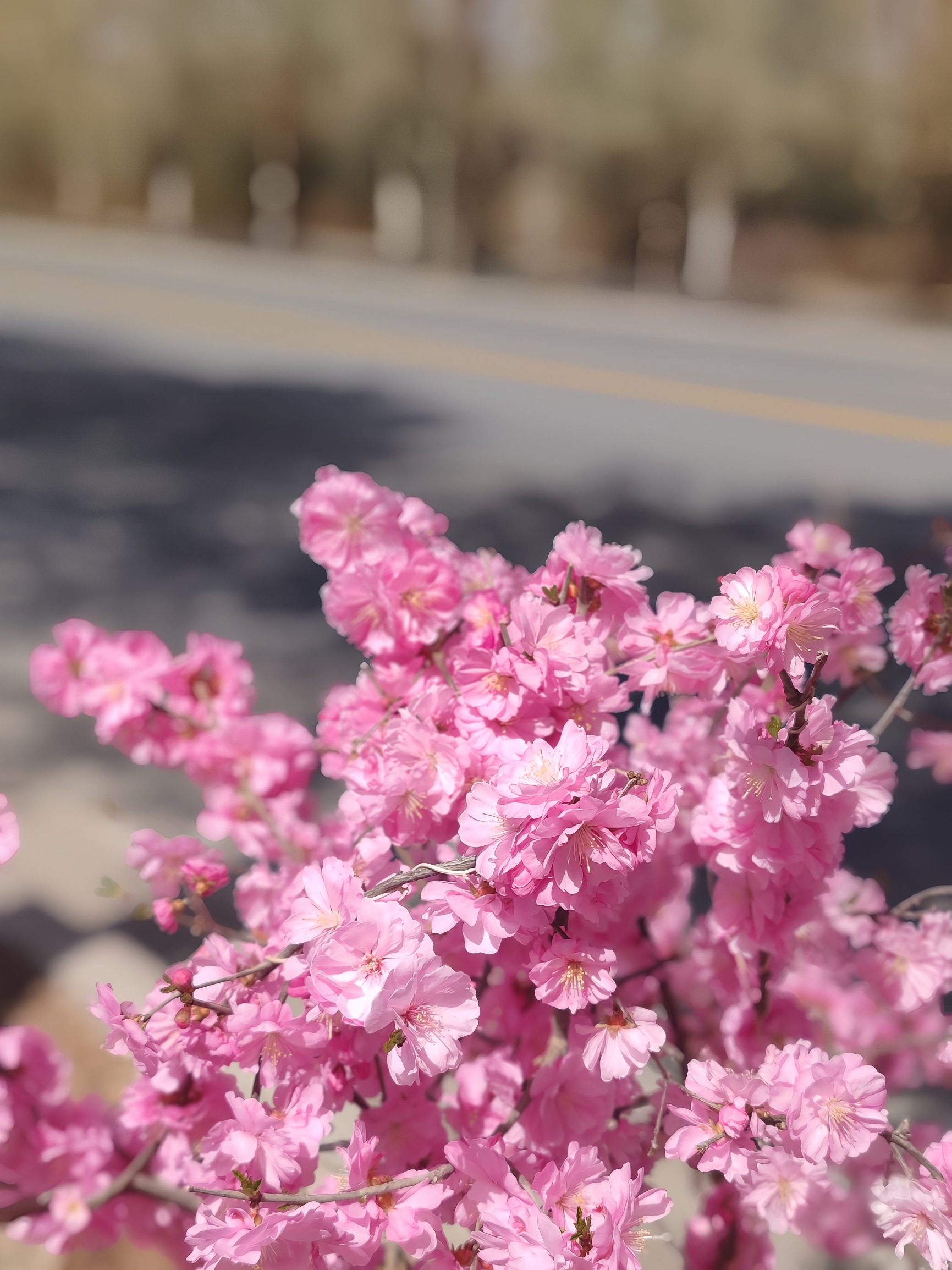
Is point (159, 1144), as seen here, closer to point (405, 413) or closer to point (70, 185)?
point (405, 413)

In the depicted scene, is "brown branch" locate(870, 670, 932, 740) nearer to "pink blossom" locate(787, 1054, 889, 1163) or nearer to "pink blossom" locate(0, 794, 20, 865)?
"pink blossom" locate(787, 1054, 889, 1163)

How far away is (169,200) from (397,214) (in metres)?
9.69

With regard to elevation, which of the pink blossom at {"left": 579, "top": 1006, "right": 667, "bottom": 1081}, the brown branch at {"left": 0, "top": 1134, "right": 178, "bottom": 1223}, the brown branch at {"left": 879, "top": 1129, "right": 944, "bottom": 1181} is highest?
the pink blossom at {"left": 579, "top": 1006, "right": 667, "bottom": 1081}

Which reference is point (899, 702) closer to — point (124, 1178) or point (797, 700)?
point (797, 700)

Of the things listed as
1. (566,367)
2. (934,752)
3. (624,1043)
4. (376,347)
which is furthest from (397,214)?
(624,1043)

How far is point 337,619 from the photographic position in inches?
55.0

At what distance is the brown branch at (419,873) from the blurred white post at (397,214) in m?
28.4

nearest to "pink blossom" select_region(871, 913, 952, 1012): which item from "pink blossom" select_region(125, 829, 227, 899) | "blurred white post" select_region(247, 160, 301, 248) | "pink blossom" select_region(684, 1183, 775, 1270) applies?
"pink blossom" select_region(684, 1183, 775, 1270)

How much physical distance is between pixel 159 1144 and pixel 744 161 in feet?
76.9

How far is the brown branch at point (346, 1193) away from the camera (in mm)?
955

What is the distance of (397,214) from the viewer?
2897cm

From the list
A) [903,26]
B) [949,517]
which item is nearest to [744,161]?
[903,26]

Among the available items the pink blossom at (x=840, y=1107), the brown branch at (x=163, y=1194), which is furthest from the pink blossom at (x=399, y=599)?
the brown branch at (x=163, y=1194)

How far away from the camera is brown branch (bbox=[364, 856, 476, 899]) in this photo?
3.39 ft
